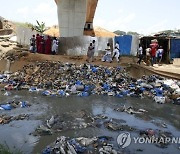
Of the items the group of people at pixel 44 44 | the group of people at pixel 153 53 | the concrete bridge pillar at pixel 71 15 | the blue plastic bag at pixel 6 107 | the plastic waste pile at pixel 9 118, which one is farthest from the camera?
the concrete bridge pillar at pixel 71 15

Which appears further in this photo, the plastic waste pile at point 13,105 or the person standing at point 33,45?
the person standing at point 33,45

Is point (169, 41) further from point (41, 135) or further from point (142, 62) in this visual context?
point (41, 135)

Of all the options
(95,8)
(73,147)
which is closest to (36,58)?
(73,147)

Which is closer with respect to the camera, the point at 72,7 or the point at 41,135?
the point at 41,135

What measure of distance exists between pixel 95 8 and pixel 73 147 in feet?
87.9

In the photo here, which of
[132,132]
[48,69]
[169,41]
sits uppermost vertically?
[169,41]

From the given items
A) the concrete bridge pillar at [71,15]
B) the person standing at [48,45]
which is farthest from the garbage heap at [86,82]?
the concrete bridge pillar at [71,15]

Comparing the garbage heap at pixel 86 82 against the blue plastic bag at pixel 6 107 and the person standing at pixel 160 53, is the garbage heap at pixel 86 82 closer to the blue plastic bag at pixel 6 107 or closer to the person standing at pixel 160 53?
the blue plastic bag at pixel 6 107

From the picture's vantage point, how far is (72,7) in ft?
80.4

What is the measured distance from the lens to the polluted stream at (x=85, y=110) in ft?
28.9

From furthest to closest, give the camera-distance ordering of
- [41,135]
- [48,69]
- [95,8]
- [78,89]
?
[95,8] → [48,69] → [78,89] → [41,135]

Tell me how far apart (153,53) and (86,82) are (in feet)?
18.0

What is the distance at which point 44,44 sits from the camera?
22.6 meters

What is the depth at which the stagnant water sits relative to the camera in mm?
8781
